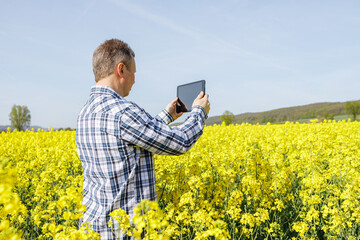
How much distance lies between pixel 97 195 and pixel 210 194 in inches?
64.9

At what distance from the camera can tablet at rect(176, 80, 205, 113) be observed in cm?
215

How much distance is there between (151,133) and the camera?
1613 millimetres

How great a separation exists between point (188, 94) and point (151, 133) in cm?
76

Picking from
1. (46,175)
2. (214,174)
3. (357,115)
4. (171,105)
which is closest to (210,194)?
(214,174)

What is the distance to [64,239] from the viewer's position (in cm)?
130

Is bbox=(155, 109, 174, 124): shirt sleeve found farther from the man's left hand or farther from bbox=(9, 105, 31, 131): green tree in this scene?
bbox=(9, 105, 31, 131): green tree

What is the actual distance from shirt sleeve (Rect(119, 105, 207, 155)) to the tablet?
1.72 ft

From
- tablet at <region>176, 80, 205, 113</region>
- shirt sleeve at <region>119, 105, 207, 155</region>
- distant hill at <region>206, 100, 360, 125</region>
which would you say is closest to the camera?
shirt sleeve at <region>119, 105, 207, 155</region>

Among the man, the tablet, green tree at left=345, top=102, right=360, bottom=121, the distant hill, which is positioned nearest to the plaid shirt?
the man

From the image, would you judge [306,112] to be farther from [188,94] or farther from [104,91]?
[104,91]

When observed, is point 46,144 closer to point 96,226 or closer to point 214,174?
point 214,174

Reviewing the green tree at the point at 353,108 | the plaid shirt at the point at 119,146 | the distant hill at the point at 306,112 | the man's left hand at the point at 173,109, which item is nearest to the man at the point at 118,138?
the plaid shirt at the point at 119,146

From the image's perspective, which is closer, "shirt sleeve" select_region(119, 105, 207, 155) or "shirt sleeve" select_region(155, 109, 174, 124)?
"shirt sleeve" select_region(119, 105, 207, 155)

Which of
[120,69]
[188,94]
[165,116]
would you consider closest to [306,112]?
[188,94]
